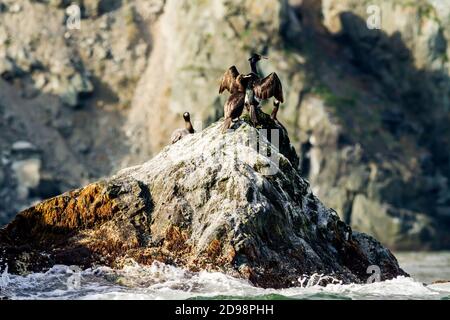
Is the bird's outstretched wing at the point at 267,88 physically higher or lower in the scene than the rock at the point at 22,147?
lower

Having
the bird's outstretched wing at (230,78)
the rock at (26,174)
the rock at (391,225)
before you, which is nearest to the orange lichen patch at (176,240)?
the bird's outstretched wing at (230,78)

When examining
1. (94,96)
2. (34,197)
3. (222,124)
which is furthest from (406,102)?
(222,124)

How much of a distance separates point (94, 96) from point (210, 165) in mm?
63534

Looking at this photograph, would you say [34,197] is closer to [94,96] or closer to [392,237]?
[94,96]

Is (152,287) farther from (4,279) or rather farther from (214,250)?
(4,279)

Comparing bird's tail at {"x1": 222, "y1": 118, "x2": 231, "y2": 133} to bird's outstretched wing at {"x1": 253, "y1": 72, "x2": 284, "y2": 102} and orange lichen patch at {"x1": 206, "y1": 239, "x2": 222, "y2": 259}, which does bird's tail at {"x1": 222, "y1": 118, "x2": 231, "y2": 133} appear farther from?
orange lichen patch at {"x1": 206, "y1": 239, "x2": 222, "y2": 259}

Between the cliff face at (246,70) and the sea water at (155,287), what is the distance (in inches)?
2031

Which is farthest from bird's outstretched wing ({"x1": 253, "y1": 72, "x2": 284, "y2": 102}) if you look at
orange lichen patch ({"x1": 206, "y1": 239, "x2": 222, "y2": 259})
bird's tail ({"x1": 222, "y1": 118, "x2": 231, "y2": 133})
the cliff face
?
the cliff face

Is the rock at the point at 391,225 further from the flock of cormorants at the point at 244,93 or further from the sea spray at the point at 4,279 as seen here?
the sea spray at the point at 4,279

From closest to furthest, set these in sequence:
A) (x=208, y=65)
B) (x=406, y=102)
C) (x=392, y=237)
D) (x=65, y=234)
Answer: (x=65, y=234), (x=392, y=237), (x=208, y=65), (x=406, y=102)

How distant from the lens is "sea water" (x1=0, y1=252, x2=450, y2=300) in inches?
1080

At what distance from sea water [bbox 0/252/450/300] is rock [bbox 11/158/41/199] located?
5498 centimetres

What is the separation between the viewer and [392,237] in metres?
80.6

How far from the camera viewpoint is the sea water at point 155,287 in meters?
27.4
